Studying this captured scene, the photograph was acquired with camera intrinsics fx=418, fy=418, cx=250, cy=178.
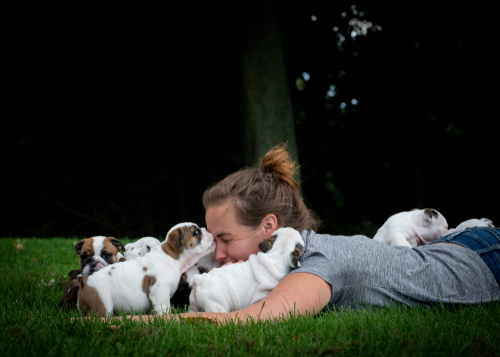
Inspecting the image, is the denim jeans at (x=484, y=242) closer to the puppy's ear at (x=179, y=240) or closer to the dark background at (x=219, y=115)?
the puppy's ear at (x=179, y=240)

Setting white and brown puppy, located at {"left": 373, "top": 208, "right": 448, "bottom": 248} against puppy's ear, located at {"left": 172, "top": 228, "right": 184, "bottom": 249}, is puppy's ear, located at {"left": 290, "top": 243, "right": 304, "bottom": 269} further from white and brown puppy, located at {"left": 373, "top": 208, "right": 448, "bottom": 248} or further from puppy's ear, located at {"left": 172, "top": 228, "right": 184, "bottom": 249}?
white and brown puppy, located at {"left": 373, "top": 208, "right": 448, "bottom": 248}

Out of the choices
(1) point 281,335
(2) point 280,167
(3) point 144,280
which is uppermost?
(2) point 280,167

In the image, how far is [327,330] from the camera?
240cm

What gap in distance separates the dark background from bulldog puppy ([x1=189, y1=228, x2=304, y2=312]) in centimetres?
600

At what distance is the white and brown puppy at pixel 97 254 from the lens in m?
3.60

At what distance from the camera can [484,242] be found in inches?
134

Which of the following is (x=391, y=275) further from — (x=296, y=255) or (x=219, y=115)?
(x=219, y=115)

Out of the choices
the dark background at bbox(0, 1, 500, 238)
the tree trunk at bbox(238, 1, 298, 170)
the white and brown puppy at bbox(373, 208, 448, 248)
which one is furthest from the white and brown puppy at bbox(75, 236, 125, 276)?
the dark background at bbox(0, 1, 500, 238)

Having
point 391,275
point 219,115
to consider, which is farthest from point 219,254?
point 219,115

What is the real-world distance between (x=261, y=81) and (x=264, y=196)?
4.95 metres

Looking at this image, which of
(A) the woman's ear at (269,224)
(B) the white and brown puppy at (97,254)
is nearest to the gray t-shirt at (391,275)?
(A) the woman's ear at (269,224)

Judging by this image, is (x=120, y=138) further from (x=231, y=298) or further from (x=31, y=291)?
(x=231, y=298)

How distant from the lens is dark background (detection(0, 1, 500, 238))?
9.30 m

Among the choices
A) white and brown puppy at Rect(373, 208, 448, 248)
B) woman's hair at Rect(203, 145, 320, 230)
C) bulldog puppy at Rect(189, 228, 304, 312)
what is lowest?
white and brown puppy at Rect(373, 208, 448, 248)
